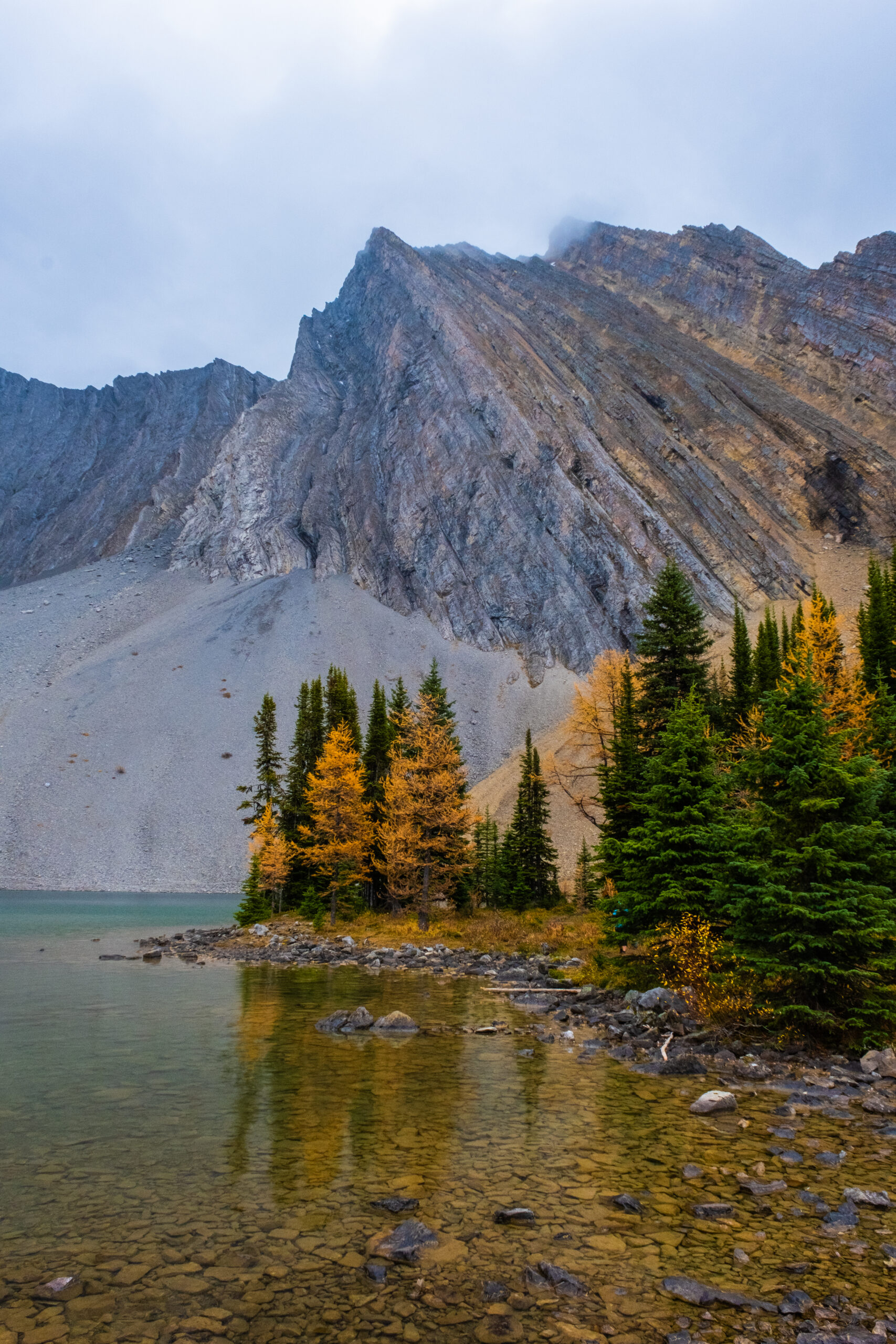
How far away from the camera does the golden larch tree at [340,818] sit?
45438 millimetres

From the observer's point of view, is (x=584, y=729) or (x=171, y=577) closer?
(x=584, y=729)

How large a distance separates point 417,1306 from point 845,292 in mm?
193778

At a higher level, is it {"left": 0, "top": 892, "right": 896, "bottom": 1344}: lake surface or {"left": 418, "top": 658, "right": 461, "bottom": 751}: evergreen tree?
{"left": 418, "top": 658, "right": 461, "bottom": 751}: evergreen tree

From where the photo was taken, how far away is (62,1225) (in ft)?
28.0

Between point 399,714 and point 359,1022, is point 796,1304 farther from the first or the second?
point 399,714

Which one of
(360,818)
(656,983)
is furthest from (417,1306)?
(360,818)

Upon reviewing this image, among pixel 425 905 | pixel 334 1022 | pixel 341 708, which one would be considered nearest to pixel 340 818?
pixel 425 905

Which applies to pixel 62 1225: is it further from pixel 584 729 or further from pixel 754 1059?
pixel 584 729

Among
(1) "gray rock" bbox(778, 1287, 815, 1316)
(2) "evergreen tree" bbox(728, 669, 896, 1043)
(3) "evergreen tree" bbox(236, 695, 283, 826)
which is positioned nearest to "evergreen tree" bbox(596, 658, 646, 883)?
(2) "evergreen tree" bbox(728, 669, 896, 1043)

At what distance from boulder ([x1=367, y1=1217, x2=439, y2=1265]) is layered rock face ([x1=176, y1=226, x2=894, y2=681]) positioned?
349 ft

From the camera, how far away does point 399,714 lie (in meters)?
51.1

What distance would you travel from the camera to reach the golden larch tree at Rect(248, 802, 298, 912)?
163 ft

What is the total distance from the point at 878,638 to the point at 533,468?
89616 mm

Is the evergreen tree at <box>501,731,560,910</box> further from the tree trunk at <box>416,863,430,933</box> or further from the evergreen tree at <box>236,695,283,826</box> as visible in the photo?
the evergreen tree at <box>236,695,283,826</box>
